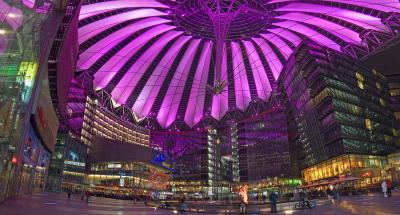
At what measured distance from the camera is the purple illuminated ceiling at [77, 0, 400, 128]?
150 ft

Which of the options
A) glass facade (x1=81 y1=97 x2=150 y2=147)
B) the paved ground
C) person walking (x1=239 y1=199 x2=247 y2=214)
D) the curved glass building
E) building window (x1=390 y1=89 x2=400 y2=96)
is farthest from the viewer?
glass facade (x1=81 y1=97 x2=150 y2=147)

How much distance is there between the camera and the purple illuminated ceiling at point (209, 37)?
45750 millimetres

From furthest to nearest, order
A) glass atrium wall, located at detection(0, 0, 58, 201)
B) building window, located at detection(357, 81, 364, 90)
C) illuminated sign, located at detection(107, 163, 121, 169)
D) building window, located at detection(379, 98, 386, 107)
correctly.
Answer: illuminated sign, located at detection(107, 163, 121, 169) < building window, located at detection(379, 98, 386, 107) < building window, located at detection(357, 81, 364, 90) < glass atrium wall, located at detection(0, 0, 58, 201)

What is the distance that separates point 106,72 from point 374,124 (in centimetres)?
5699

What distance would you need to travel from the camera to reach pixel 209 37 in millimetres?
56688

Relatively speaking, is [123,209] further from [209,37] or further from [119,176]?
[119,176]

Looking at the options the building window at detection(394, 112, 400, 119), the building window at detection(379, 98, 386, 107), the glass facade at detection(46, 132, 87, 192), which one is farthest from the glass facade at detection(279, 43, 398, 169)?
the glass facade at detection(46, 132, 87, 192)

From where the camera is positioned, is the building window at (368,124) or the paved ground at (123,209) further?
the building window at (368,124)

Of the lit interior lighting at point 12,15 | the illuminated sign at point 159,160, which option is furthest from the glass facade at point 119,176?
the lit interior lighting at point 12,15

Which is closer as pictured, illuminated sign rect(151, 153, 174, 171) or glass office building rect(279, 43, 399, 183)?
glass office building rect(279, 43, 399, 183)

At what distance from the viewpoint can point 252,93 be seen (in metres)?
81.0

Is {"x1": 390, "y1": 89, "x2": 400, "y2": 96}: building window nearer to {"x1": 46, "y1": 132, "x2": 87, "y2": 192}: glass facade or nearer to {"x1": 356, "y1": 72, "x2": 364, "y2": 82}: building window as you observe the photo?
{"x1": 356, "y1": 72, "x2": 364, "y2": 82}: building window

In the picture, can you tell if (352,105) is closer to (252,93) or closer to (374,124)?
(374,124)

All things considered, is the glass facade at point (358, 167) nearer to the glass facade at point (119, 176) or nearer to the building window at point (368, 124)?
the building window at point (368, 124)
